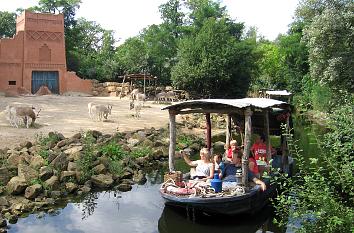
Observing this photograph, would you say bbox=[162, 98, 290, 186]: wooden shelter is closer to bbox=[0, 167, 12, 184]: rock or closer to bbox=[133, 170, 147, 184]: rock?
bbox=[133, 170, 147, 184]: rock

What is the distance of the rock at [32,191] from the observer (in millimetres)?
10453

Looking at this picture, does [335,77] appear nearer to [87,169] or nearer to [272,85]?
[87,169]

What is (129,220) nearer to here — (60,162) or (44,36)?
(60,162)

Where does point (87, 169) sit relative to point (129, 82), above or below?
below

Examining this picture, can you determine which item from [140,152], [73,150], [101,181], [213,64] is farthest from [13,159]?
[213,64]

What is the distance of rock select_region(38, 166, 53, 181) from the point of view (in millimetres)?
11406

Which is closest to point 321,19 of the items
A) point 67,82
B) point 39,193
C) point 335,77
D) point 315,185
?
point 335,77

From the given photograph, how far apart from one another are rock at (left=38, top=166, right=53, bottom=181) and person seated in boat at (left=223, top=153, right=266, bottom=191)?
4.79m

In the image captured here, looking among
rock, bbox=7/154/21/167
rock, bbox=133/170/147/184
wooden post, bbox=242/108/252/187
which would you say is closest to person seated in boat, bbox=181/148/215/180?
wooden post, bbox=242/108/252/187

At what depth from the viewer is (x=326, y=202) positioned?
17.1 ft

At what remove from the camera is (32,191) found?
1048 centimetres

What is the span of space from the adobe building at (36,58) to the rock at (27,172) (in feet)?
76.9

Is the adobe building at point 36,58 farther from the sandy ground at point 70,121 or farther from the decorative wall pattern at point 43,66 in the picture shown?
the sandy ground at point 70,121

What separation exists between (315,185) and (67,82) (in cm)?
3269
